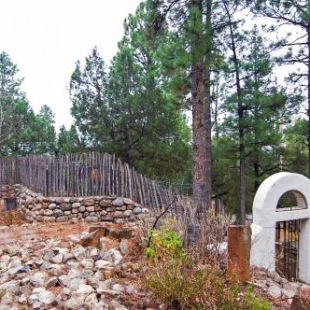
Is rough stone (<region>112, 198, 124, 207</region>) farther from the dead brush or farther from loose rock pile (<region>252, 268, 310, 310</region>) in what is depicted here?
the dead brush

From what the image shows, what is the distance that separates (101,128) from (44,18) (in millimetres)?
3862

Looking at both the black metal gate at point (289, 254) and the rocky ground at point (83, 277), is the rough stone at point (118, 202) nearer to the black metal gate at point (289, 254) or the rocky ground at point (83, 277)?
the black metal gate at point (289, 254)

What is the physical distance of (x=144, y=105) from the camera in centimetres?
1286

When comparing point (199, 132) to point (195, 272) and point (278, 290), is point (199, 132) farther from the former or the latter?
point (195, 272)

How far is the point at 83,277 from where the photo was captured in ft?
13.4

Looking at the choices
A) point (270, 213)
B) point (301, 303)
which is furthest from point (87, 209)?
point (301, 303)

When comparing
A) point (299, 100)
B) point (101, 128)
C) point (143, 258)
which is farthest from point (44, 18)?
point (143, 258)

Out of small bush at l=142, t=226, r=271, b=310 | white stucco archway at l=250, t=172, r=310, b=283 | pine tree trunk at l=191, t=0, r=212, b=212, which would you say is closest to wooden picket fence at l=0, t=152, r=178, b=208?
pine tree trunk at l=191, t=0, r=212, b=212

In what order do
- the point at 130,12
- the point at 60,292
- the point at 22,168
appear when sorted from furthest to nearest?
the point at 130,12 → the point at 22,168 → the point at 60,292

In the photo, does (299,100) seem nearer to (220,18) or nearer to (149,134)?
(220,18)

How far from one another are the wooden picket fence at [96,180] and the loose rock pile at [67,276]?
13.0 ft

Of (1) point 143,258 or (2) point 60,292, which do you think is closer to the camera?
(2) point 60,292

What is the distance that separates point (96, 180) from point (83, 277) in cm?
562

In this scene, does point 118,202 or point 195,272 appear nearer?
point 195,272
